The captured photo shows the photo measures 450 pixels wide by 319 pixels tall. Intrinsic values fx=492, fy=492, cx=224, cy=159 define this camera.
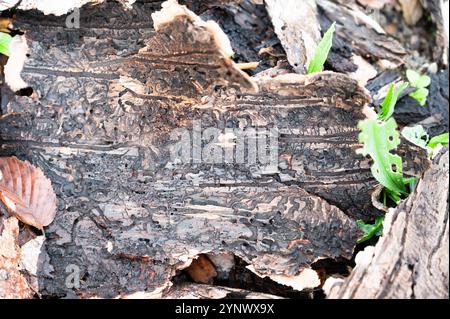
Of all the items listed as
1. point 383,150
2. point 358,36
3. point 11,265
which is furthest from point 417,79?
point 11,265

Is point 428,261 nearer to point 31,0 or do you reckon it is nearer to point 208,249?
point 208,249

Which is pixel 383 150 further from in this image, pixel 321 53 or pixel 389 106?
pixel 321 53

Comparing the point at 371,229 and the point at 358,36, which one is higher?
the point at 358,36

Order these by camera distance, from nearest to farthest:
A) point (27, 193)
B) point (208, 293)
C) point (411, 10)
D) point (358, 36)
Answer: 1. point (208, 293)
2. point (27, 193)
3. point (358, 36)
4. point (411, 10)

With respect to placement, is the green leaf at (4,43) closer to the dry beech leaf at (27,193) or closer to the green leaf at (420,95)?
the dry beech leaf at (27,193)

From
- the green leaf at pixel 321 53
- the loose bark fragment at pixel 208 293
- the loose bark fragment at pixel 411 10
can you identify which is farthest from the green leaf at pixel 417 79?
the loose bark fragment at pixel 208 293
